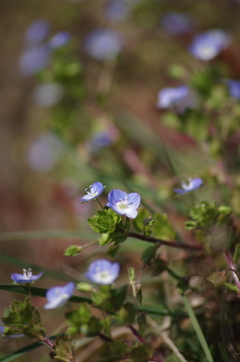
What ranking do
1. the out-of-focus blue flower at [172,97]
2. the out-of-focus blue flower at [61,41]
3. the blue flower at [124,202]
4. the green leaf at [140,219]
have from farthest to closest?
1. the out-of-focus blue flower at [61,41]
2. the out-of-focus blue flower at [172,97]
3. the green leaf at [140,219]
4. the blue flower at [124,202]

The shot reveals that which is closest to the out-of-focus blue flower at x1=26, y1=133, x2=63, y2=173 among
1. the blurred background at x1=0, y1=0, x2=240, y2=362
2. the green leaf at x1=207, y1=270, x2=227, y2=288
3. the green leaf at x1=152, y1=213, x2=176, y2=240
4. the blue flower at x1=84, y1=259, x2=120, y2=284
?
the blurred background at x1=0, y1=0, x2=240, y2=362

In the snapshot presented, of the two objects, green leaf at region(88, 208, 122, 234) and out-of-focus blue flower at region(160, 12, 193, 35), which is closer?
green leaf at region(88, 208, 122, 234)

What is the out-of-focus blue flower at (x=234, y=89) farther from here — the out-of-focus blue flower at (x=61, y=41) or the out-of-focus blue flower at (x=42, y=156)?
the out-of-focus blue flower at (x=42, y=156)

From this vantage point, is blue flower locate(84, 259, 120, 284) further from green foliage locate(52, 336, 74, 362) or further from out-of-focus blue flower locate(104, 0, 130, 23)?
out-of-focus blue flower locate(104, 0, 130, 23)

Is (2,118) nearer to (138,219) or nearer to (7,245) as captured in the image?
(7,245)

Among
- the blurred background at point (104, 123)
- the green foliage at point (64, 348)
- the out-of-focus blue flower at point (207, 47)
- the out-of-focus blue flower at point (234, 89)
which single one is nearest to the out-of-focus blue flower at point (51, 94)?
the blurred background at point (104, 123)

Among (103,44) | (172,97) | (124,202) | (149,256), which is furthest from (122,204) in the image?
(103,44)

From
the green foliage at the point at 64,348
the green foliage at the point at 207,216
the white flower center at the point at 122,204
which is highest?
the white flower center at the point at 122,204
